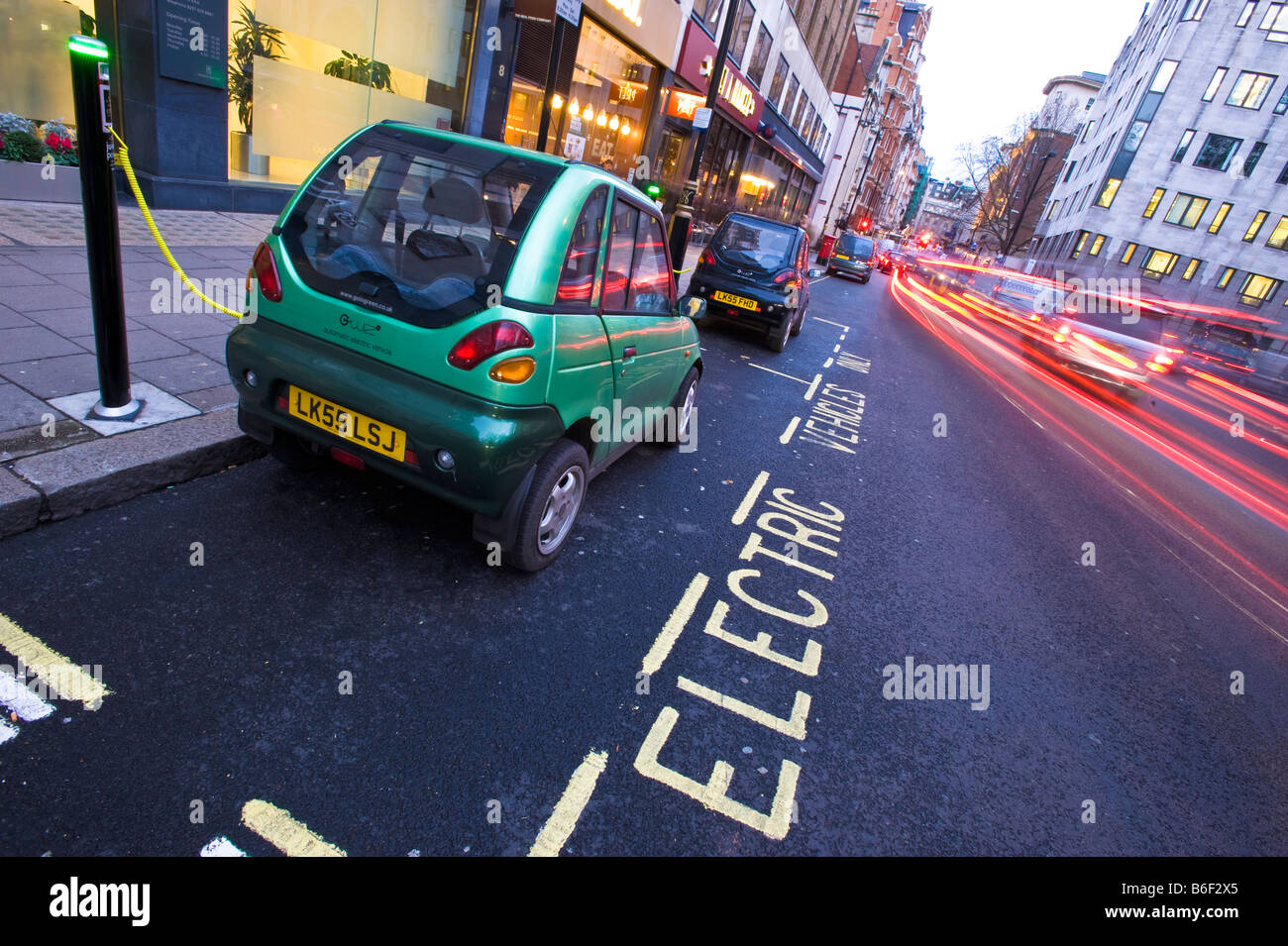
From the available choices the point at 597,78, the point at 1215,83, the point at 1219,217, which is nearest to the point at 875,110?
the point at 1215,83

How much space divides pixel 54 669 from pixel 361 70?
11.2m

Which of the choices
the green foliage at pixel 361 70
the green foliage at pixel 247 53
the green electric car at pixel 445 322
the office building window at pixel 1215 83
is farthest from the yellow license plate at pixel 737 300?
the office building window at pixel 1215 83

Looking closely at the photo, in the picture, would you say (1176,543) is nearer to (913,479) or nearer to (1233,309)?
(913,479)

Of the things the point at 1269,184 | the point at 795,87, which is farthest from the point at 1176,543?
the point at 1269,184

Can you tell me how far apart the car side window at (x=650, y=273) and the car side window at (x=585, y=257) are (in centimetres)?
48

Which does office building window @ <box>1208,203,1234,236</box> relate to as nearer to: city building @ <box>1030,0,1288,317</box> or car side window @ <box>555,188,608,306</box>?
city building @ <box>1030,0,1288,317</box>

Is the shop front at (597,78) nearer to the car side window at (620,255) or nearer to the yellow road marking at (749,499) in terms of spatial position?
the yellow road marking at (749,499)

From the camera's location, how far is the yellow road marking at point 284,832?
6.23 feet

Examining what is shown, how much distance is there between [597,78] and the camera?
1623 centimetres

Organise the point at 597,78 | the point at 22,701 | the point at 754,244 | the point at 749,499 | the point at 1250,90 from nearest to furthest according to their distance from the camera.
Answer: the point at 22,701, the point at 749,499, the point at 754,244, the point at 597,78, the point at 1250,90

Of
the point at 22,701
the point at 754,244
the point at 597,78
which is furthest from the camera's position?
the point at 597,78

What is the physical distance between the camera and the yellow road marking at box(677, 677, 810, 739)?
282 centimetres

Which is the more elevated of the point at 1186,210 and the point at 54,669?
the point at 1186,210
